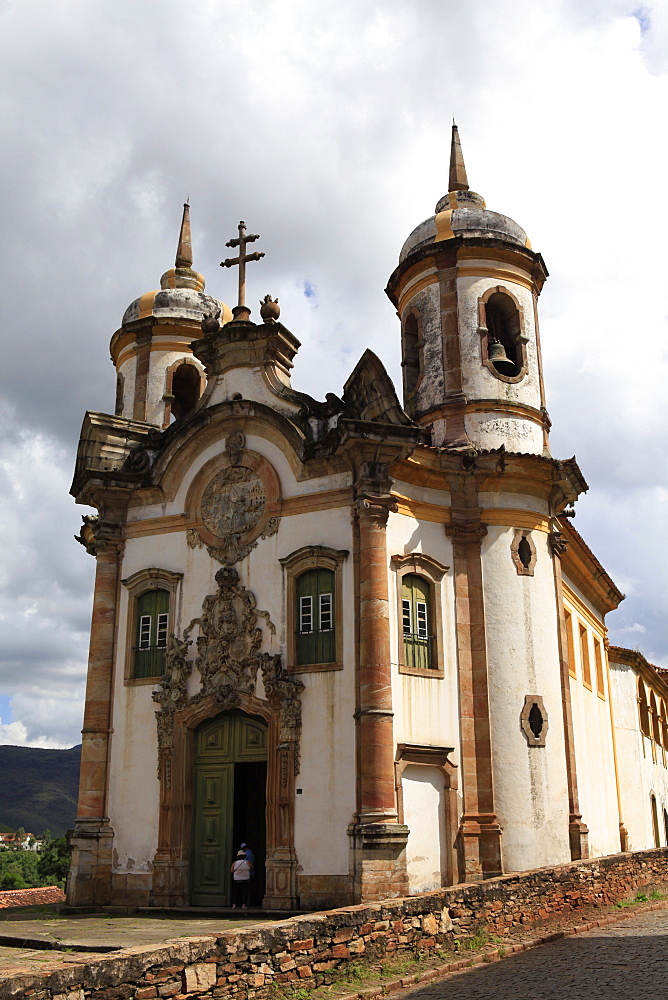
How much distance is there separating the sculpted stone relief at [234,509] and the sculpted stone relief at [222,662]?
515mm

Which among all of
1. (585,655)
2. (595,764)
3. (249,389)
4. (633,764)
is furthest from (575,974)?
(633,764)

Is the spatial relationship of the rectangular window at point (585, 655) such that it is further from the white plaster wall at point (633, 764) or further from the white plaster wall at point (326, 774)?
the white plaster wall at point (326, 774)

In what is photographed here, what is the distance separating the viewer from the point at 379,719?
16750mm

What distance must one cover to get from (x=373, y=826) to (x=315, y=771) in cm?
161

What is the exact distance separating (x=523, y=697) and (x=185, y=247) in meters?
16.5

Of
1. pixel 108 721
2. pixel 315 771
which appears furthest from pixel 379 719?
pixel 108 721

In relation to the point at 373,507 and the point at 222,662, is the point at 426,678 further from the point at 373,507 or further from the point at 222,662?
the point at 222,662

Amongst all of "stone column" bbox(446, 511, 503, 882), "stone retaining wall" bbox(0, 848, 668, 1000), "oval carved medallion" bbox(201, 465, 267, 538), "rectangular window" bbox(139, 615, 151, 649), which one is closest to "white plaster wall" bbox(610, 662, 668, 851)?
"stone column" bbox(446, 511, 503, 882)

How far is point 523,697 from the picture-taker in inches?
739

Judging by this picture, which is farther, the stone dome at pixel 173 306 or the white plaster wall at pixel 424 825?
the stone dome at pixel 173 306

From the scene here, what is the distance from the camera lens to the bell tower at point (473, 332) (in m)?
21.1

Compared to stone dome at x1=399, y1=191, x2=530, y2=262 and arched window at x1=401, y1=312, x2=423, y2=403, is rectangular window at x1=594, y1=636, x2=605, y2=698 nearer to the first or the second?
arched window at x1=401, y1=312, x2=423, y2=403

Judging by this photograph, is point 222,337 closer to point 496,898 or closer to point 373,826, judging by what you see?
point 373,826

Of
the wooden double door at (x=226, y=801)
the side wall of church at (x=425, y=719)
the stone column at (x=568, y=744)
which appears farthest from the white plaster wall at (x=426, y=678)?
the wooden double door at (x=226, y=801)
